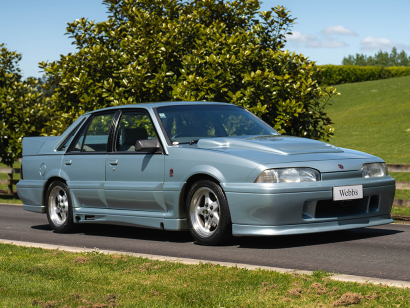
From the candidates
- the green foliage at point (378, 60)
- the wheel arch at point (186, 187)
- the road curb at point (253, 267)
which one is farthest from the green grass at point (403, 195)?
the green foliage at point (378, 60)

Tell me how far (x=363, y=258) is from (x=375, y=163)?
1.43m

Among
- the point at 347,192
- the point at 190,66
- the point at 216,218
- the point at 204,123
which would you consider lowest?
the point at 216,218

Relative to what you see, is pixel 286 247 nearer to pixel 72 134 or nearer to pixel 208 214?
pixel 208 214

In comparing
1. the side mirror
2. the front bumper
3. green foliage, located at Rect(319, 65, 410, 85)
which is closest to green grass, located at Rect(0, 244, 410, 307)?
the front bumper

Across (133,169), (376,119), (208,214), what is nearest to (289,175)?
(208,214)

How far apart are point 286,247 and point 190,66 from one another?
6088 mm

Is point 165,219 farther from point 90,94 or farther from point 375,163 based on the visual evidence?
point 90,94

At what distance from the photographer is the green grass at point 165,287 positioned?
4152 millimetres

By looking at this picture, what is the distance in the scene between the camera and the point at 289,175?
6.26 m

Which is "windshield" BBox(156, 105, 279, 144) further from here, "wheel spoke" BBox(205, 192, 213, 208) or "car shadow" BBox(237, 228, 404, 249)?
"car shadow" BBox(237, 228, 404, 249)

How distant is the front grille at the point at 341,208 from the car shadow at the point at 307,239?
1.42ft

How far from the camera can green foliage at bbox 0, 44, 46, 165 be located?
17312mm

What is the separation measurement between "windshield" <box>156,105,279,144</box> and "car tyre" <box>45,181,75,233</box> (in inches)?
78.0

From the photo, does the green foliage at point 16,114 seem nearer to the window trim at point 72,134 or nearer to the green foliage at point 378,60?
the window trim at point 72,134
